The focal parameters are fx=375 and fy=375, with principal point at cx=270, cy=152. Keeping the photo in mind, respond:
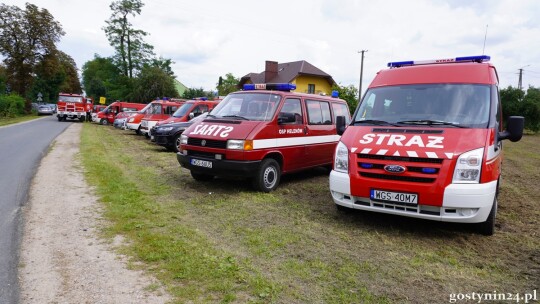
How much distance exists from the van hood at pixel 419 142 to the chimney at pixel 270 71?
40.1 m

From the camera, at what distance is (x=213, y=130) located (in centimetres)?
727

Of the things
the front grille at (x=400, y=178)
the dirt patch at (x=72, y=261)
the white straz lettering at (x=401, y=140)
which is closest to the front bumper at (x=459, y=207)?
the front grille at (x=400, y=178)

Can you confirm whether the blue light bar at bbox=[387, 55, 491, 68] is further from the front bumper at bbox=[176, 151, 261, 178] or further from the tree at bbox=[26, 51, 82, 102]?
the tree at bbox=[26, 51, 82, 102]

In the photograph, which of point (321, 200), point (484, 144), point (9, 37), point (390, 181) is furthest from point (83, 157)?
point (9, 37)

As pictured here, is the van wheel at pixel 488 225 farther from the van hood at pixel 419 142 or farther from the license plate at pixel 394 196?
the license plate at pixel 394 196

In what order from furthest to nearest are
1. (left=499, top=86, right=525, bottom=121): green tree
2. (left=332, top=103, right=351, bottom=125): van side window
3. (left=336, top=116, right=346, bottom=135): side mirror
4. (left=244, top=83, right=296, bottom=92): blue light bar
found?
(left=499, top=86, right=525, bottom=121): green tree → (left=332, top=103, right=351, bottom=125): van side window → (left=244, top=83, right=296, bottom=92): blue light bar → (left=336, top=116, right=346, bottom=135): side mirror

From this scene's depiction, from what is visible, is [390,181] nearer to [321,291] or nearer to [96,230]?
[321,291]

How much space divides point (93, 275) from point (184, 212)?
2.26m

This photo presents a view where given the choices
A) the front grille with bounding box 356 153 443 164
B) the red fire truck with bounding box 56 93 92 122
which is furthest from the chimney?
the front grille with bounding box 356 153 443 164

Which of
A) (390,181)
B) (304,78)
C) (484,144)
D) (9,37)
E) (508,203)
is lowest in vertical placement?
(508,203)

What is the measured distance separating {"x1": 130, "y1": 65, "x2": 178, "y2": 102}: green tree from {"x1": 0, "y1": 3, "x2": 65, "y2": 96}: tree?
1057 cm

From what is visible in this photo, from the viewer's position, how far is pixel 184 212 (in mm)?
5914

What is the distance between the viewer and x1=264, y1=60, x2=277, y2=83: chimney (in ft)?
145

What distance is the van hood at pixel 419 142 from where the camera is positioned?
467 centimetres
